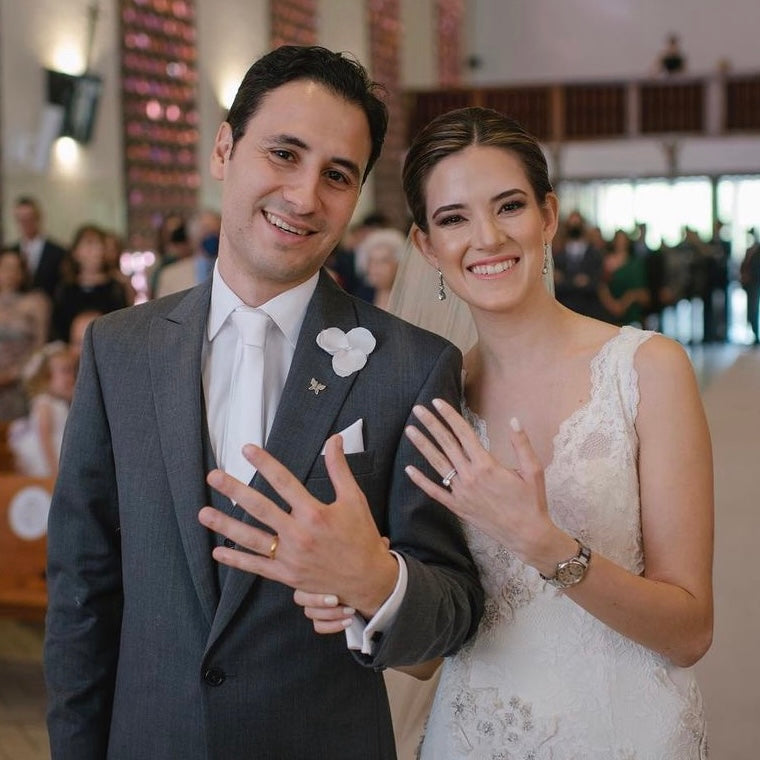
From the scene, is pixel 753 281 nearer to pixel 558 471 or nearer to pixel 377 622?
pixel 558 471

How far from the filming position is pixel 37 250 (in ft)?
27.7

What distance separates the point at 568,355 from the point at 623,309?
9.30m

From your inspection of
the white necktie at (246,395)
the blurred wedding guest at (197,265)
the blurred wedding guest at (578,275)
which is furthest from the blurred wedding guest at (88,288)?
the white necktie at (246,395)

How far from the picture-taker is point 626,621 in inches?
69.4

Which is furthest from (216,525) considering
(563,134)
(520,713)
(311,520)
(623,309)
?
(563,134)

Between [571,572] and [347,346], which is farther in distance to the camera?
[347,346]

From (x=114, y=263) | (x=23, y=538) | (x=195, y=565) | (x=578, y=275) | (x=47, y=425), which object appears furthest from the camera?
(x=578, y=275)

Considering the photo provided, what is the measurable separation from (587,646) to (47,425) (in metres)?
3.51

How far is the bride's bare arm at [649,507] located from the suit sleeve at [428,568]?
92 mm

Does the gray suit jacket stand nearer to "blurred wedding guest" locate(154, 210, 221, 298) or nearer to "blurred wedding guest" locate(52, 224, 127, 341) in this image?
"blurred wedding guest" locate(154, 210, 221, 298)

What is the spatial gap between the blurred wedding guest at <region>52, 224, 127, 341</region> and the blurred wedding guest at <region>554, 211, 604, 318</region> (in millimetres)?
3177

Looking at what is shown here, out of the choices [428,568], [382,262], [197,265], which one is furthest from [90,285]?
[428,568]

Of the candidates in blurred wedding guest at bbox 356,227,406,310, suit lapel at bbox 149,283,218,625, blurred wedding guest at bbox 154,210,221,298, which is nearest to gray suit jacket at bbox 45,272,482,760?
suit lapel at bbox 149,283,218,625

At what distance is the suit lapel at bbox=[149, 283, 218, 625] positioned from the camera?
1706 millimetres
